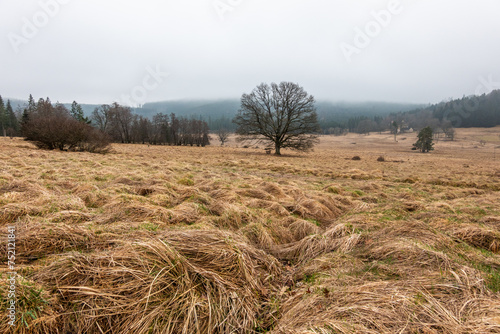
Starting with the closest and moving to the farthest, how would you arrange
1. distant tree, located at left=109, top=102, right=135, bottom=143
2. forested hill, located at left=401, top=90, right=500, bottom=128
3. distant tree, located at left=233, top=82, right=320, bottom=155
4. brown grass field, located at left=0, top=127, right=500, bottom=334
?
brown grass field, located at left=0, top=127, right=500, bottom=334, distant tree, located at left=233, top=82, right=320, bottom=155, distant tree, located at left=109, top=102, right=135, bottom=143, forested hill, located at left=401, top=90, right=500, bottom=128

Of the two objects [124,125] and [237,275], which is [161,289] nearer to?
[237,275]

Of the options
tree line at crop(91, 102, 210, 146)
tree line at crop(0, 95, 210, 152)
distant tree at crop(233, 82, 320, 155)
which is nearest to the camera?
distant tree at crop(233, 82, 320, 155)

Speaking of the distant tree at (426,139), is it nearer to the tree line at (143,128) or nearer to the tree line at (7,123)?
the tree line at (143,128)

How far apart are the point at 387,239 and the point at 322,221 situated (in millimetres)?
1777

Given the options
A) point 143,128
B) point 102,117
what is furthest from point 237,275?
point 102,117

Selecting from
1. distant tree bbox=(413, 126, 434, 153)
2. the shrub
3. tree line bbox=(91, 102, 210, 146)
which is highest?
tree line bbox=(91, 102, 210, 146)

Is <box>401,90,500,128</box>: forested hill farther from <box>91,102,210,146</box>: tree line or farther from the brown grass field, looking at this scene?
the brown grass field

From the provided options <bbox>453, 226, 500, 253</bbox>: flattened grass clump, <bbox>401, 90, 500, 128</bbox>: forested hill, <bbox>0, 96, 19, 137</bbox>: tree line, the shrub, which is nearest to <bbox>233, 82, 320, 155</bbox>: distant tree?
the shrub

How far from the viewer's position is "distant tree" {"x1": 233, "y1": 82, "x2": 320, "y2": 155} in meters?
28.2

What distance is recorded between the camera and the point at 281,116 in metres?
29.5

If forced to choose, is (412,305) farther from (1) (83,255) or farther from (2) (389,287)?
(1) (83,255)

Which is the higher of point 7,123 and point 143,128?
point 7,123

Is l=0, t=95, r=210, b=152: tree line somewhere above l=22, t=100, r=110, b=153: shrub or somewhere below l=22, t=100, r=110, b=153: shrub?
above

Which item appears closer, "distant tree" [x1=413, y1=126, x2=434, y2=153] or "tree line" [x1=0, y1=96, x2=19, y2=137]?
"distant tree" [x1=413, y1=126, x2=434, y2=153]
